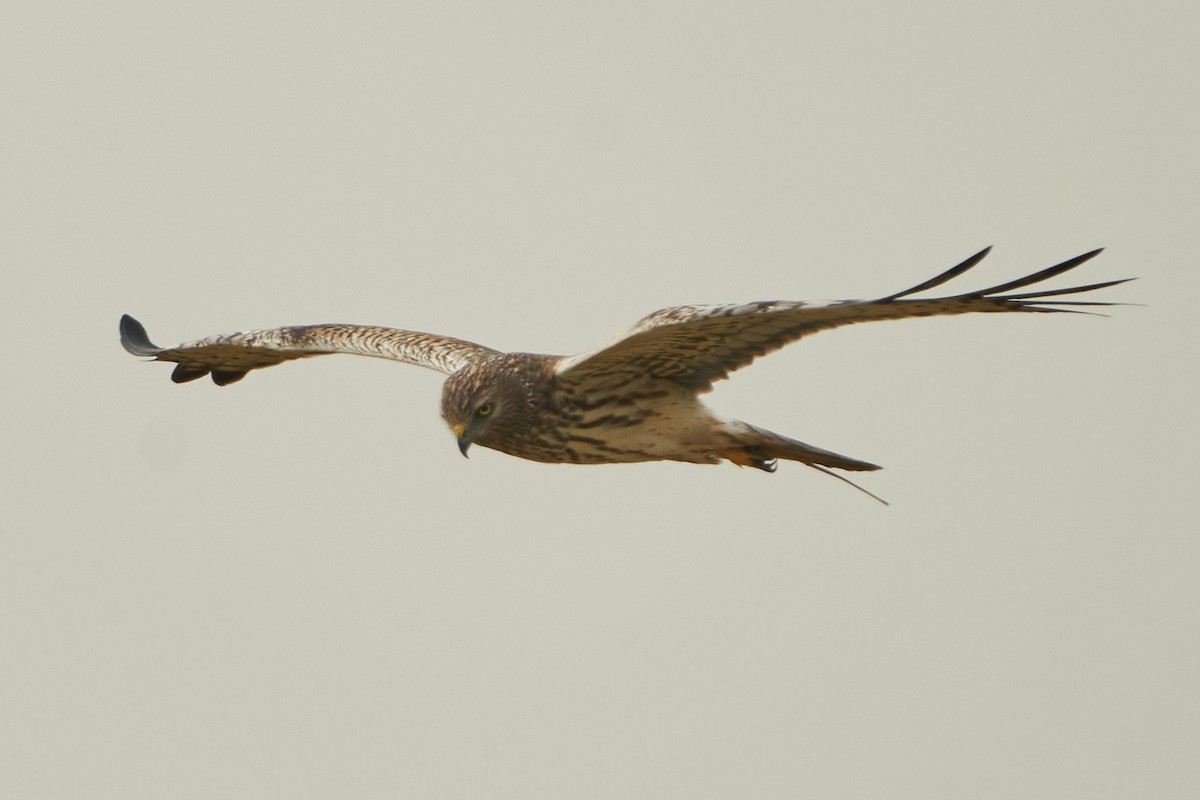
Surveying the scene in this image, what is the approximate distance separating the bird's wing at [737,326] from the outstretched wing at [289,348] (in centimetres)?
155

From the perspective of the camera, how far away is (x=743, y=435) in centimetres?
932

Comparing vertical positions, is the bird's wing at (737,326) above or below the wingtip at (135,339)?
below

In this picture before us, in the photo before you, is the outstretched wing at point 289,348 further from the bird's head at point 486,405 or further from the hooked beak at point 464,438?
Answer: the hooked beak at point 464,438

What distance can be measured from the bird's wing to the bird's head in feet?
0.93

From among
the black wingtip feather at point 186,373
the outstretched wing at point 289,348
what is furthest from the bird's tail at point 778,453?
the black wingtip feather at point 186,373

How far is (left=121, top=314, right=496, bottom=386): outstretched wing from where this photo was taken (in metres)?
10.3

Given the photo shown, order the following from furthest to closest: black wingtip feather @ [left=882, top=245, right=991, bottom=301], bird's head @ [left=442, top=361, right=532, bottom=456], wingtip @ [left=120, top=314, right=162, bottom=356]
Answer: wingtip @ [left=120, top=314, right=162, bottom=356], bird's head @ [left=442, top=361, right=532, bottom=456], black wingtip feather @ [left=882, top=245, right=991, bottom=301]

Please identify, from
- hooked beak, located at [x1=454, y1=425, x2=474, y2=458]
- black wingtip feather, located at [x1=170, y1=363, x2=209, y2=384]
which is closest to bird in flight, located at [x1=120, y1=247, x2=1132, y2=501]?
hooked beak, located at [x1=454, y1=425, x2=474, y2=458]

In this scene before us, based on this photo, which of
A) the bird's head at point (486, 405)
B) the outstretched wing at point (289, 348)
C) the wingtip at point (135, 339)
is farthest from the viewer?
the wingtip at point (135, 339)

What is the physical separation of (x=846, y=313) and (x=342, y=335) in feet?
13.7

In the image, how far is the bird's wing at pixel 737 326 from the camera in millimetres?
7094

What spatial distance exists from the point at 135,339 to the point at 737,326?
16.9ft

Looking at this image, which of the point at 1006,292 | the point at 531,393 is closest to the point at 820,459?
the point at 531,393

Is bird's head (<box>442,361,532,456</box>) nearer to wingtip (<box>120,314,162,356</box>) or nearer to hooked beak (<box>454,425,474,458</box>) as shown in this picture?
hooked beak (<box>454,425,474,458</box>)
